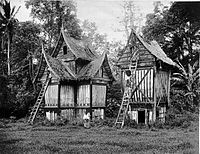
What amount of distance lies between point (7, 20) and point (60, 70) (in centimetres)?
428

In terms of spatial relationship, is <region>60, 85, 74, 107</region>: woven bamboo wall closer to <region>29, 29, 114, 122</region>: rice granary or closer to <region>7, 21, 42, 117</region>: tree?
<region>29, 29, 114, 122</region>: rice granary

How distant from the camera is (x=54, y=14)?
9164 millimetres

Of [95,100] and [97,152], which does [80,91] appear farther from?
[97,152]

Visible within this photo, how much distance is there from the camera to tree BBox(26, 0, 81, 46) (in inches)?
342

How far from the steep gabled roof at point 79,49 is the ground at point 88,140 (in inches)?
108

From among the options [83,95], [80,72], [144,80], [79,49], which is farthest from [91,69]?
[144,80]

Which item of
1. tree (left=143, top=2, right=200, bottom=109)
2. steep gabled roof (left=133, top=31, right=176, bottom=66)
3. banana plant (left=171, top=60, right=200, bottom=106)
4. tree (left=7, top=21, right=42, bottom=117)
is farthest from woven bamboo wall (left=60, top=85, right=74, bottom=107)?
banana plant (left=171, top=60, right=200, bottom=106)

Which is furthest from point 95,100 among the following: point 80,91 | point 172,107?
point 172,107

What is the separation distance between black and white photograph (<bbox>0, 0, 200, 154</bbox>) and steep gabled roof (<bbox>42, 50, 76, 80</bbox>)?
40mm

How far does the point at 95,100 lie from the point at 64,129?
351cm

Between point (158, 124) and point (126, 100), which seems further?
point (126, 100)

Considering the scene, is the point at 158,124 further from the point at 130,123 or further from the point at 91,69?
the point at 91,69

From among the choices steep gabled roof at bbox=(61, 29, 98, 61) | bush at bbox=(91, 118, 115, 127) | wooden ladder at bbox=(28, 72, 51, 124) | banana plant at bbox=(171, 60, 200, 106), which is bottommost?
bush at bbox=(91, 118, 115, 127)

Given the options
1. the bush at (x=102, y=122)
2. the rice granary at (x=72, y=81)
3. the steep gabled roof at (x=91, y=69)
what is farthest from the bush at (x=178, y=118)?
the steep gabled roof at (x=91, y=69)
